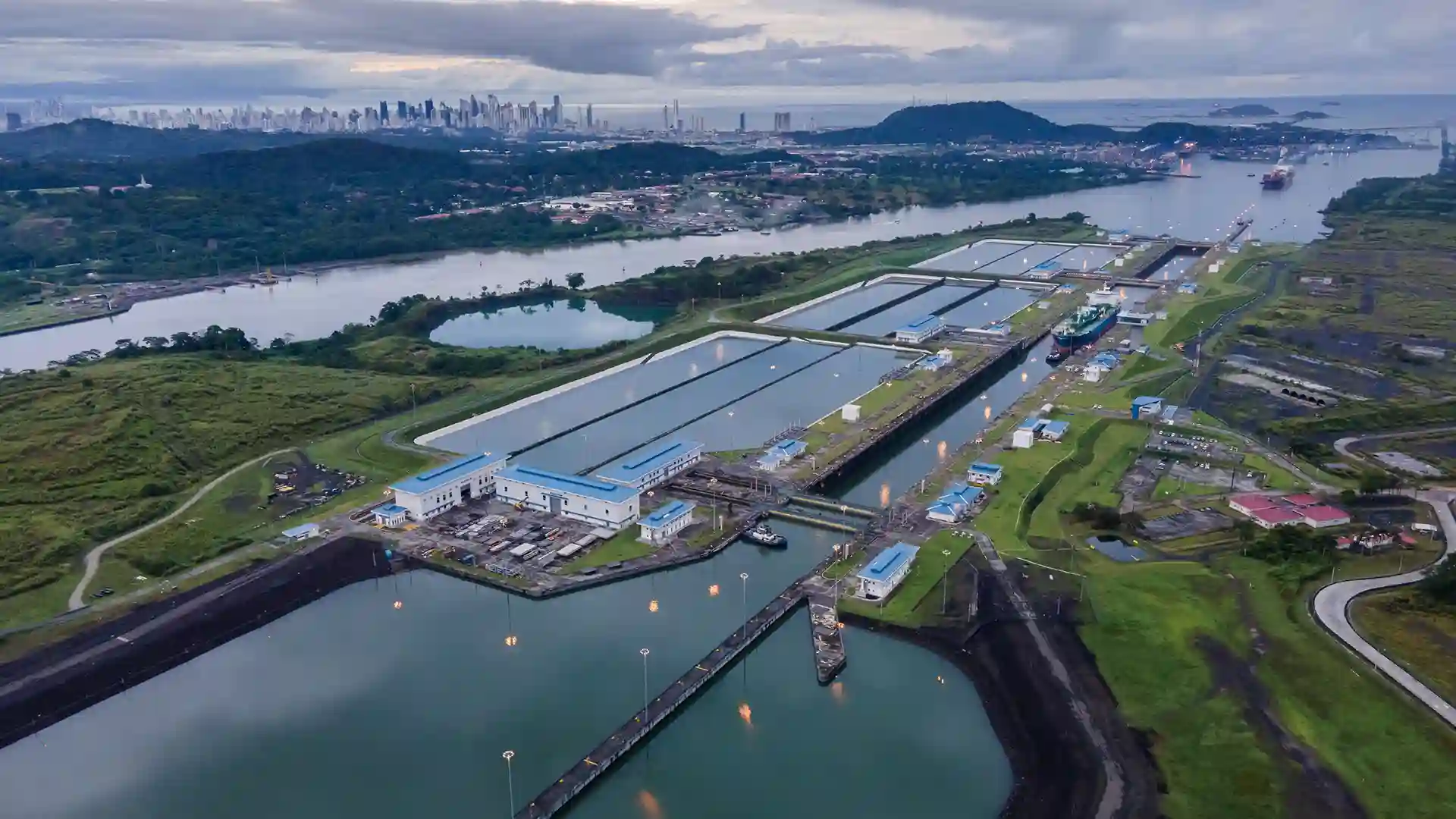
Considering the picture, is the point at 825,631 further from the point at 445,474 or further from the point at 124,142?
the point at 124,142

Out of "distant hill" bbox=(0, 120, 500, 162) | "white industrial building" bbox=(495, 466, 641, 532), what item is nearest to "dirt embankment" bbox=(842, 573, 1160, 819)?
"white industrial building" bbox=(495, 466, 641, 532)

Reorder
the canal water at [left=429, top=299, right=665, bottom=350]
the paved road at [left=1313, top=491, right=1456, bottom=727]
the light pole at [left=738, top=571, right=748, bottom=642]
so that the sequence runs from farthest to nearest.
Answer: the canal water at [left=429, top=299, right=665, bottom=350] → the light pole at [left=738, top=571, right=748, bottom=642] → the paved road at [left=1313, top=491, right=1456, bottom=727]

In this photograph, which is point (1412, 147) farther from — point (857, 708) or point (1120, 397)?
point (857, 708)

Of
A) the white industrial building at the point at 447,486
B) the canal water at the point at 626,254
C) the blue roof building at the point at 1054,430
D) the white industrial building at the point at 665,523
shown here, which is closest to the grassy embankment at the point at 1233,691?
the blue roof building at the point at 1054,430

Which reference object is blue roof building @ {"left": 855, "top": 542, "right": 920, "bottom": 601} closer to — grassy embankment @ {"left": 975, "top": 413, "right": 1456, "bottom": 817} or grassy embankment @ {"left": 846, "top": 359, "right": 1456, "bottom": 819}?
grassy embankment @ {"left": 846, "top": 359, "right": 1456, "bottom": 819}

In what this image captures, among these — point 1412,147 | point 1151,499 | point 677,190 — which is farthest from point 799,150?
point 1151,499

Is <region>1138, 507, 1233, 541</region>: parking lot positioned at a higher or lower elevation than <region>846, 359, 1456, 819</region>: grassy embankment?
higher
